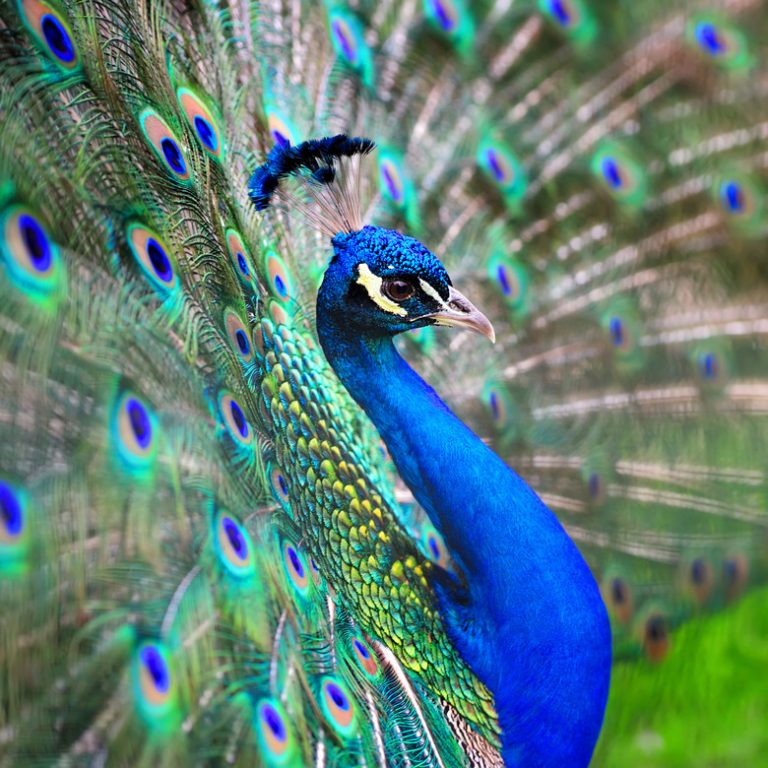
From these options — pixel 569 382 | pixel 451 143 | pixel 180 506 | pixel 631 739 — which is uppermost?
pixel 451 143

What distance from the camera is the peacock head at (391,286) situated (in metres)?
1.12

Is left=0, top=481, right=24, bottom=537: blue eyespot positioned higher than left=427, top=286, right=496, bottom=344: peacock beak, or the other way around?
left=427, top=286, right=496, bottom=344: peacock beak

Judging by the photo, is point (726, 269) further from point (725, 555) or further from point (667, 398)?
point (725, 555)

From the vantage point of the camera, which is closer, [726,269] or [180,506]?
[180,506]

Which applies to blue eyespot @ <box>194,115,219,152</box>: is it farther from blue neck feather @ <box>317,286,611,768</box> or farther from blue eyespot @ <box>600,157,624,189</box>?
blue eyespot @ <box>600,157,624,189</box>

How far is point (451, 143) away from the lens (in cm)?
176

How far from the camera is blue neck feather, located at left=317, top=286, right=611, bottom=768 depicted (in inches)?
45.3

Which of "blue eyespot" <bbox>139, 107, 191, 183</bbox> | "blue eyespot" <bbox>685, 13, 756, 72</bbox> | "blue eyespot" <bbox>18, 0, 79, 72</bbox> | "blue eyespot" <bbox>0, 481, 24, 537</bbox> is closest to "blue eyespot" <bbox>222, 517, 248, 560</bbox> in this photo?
"blue eyespot" <bbox>0, 481, 24, 537</bbox>

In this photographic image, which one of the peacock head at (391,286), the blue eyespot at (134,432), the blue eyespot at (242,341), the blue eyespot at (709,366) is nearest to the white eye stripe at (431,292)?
the peacock head at (391,286)

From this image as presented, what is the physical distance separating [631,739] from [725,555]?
381mm

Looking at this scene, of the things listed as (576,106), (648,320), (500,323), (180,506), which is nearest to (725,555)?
(648,320)

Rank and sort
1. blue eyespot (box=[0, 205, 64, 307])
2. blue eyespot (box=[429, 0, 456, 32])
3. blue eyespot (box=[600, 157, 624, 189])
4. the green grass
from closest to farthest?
blue eyespot (box=[0, 205, 64, 307]) < the green grass < blue eyespot (box=[429, 0, 456, 32]) < blue eyespot (box=[600, 157, 624, 189])


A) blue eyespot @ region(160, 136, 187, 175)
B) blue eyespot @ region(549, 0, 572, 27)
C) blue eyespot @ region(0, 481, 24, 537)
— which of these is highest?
blue eyespot @ region(549, 0, 572, 27)

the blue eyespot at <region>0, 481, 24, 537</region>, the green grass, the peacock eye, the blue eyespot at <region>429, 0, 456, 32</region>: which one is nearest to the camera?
the blue eyespot at <region>0, 481, 24, 537</region>
